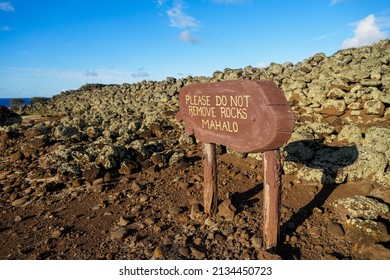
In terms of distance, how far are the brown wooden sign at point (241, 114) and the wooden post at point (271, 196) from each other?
28cm

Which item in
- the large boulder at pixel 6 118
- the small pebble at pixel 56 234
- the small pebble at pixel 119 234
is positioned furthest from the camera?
the large boulder at pixel 6 118

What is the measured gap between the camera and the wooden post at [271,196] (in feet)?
14.1

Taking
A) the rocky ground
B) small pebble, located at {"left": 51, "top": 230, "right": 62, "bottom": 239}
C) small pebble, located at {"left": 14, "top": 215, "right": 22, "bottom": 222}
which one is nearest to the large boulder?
the rocky ground

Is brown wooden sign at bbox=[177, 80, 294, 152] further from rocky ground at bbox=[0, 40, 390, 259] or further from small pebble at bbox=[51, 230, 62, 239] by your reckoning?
small pebble at bbox=[51, 230, 62, 239]

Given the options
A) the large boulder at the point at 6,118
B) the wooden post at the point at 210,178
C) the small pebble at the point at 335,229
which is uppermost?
the large boulder at the point at 6,118

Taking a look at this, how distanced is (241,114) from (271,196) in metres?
1.36

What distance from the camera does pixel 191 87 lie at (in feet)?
18.3

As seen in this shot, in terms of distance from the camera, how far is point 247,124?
4.30 metres

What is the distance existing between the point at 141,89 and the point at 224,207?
961 inches

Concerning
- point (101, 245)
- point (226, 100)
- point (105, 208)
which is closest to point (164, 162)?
point (105, 208)

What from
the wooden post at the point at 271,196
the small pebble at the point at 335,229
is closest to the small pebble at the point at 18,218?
the wooden post at the point at 271,196

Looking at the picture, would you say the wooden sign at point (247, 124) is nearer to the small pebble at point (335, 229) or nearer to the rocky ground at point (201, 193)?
the rocky ground at point (201, 193)

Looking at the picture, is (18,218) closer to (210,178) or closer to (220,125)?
(210,178)
